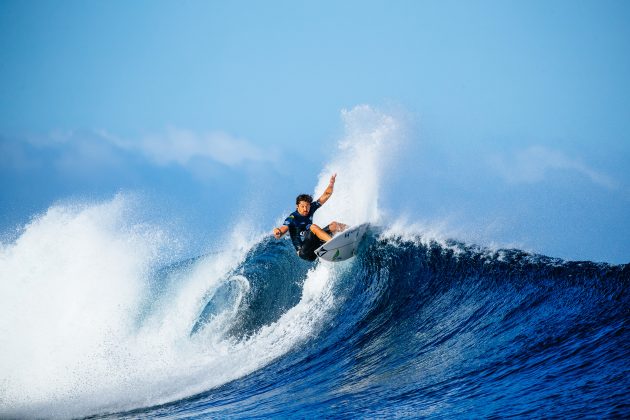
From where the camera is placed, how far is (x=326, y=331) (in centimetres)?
707

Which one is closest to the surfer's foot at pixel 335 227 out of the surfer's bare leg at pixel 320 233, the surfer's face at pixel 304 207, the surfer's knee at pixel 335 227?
the surfer's knee at pixel 335 227

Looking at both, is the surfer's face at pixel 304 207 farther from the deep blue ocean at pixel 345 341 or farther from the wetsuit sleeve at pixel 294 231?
the deep blue ocean at pixel 345 341

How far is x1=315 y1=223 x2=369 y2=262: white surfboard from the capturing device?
8430 millimetres

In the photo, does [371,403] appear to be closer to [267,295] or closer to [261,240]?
[267,295]

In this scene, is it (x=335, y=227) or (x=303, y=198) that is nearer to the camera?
(x=303, y=198)

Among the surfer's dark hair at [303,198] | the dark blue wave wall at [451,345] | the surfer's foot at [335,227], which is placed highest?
the surfer's dark hair at [303,198]

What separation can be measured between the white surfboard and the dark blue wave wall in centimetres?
32

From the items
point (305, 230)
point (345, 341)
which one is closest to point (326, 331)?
point (345, 341)

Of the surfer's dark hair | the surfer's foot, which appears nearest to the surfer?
the surfer's dark hair

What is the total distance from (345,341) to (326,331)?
1.57 ft

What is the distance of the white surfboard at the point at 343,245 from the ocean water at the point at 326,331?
8.4 inches

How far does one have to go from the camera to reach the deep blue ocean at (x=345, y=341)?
13.6 feet

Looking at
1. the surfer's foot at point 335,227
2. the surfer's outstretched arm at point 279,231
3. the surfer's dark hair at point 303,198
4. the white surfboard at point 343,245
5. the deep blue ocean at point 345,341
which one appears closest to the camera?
the deep blue ocean at point 345,341

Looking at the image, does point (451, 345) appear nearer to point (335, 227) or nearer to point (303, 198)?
point (303, 198)
